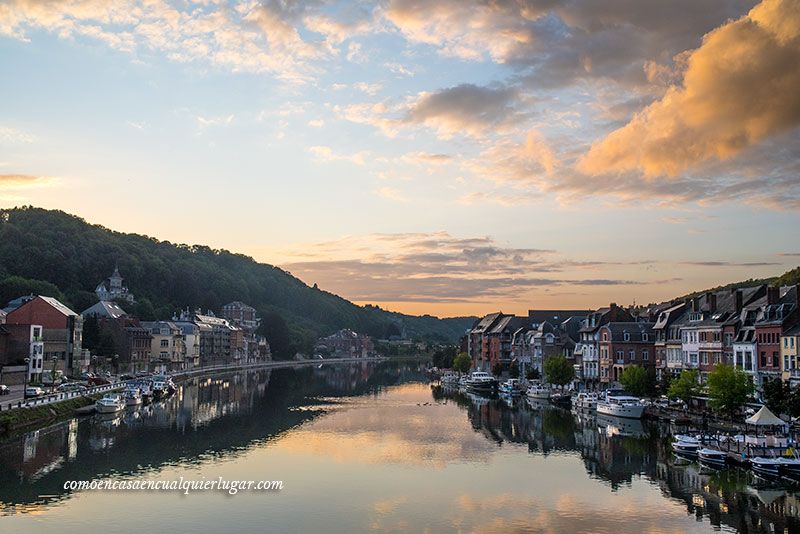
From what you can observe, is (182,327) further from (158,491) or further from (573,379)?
(158,491)

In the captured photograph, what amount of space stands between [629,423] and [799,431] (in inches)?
766

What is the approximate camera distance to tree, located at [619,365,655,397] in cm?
8206

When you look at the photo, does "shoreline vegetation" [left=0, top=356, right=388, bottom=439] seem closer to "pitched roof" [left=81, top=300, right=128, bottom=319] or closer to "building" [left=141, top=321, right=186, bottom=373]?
"pitched roof" [left=81, top=300, right=128, bottom=319]

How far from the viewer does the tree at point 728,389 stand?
60.6 metres

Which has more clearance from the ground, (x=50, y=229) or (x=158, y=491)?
(x=50, y=229)

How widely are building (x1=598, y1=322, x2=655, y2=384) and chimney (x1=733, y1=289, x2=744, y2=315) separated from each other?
61.4 ft

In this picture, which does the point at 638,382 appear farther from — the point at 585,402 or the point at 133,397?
the point at 133,397

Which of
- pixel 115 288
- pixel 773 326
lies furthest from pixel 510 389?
pixel 115 288

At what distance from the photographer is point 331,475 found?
4822 centimetres

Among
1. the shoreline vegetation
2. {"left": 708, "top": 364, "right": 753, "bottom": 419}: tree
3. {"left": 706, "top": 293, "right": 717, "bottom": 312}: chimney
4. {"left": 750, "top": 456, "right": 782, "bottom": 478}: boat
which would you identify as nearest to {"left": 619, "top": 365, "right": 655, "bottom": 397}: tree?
{"left": 706, "top": 293, "right": 717, "bottom": 312}: chimney

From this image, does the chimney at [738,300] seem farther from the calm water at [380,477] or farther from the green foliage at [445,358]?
the green foliage at [445,358]

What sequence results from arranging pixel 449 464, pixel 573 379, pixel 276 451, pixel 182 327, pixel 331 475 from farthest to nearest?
pixel 182 327 → pixel 573 379 → pixel 276 451 → pixel 449 464 → pixel 331 475

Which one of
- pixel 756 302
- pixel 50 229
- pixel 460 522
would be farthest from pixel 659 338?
pixel 50 229

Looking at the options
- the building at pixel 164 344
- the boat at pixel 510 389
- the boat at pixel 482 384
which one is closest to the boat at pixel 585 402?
the boat at pixel 510 389
